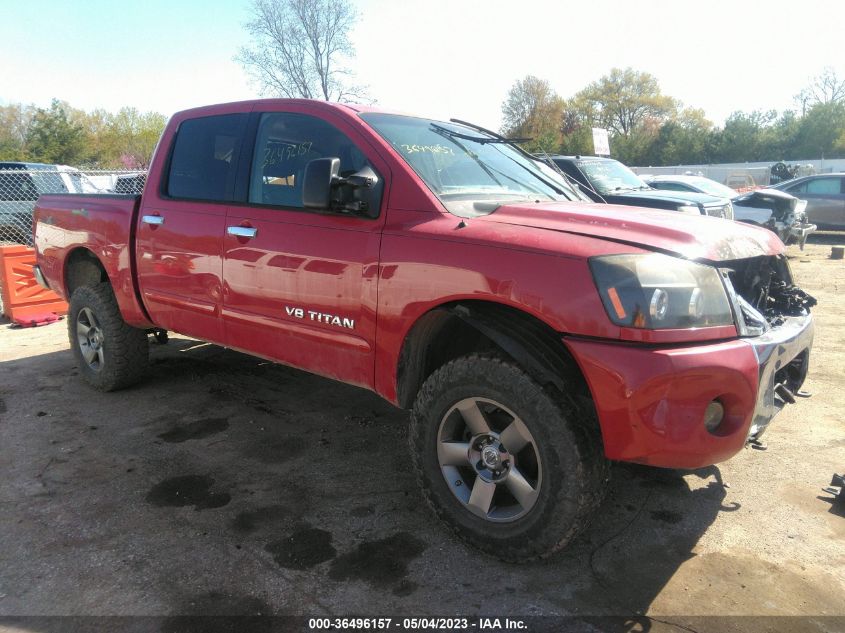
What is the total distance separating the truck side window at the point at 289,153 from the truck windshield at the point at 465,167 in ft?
0.70

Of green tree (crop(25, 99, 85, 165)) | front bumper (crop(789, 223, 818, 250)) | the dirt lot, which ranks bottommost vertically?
the dirt lot

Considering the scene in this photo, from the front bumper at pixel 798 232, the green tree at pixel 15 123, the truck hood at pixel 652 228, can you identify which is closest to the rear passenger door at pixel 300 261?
the truck hood at pixel 652 228

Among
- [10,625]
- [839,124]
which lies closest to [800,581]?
[10,625]

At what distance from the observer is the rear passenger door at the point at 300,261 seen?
3064 mm

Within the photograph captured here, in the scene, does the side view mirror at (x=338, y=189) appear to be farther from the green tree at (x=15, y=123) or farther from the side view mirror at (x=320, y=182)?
the green tree at (x=15, y=123)

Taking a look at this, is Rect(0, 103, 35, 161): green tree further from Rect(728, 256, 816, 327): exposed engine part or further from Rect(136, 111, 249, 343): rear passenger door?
Rect(728, 256, 816, 327): exposed engine part

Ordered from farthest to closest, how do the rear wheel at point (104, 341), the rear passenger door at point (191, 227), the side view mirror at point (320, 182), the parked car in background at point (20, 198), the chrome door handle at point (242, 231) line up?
the parked car in background at point (20, 198) < the rear wheel at point (104, 341) < the rear passenger door at point (191, 227) < the chrome door handle at point (242, 231) < the side view mirror at point (320, 182)

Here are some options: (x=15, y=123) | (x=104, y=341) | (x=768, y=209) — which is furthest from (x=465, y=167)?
(x=15, y=123)

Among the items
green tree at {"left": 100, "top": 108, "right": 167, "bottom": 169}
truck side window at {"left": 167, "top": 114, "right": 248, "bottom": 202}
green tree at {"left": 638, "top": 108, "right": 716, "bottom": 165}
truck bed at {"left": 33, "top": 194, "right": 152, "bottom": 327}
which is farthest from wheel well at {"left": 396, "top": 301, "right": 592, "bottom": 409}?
green tree at {"left": 638, "top": 108, "right": 716, "bottom": 165}

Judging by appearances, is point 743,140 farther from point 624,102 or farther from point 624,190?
point 624,190

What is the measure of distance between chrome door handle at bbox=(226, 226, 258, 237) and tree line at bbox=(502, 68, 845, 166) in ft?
106

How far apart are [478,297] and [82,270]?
153 inches

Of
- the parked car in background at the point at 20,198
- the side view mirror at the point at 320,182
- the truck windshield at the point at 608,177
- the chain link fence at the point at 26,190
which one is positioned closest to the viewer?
the side view mirror at the point at 320,182

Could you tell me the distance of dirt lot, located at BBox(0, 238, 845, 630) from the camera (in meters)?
2.50
